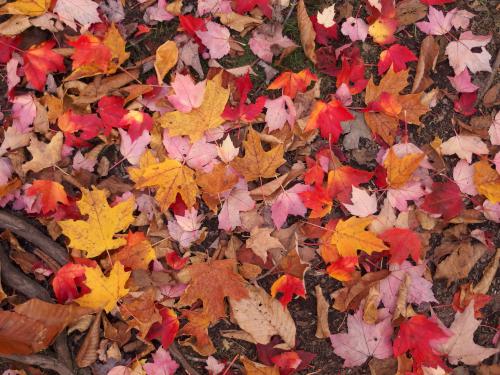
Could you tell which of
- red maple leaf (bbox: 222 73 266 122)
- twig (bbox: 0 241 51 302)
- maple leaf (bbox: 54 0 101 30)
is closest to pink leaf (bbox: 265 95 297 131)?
red maple leaf (bbox: 222 73 266 122)

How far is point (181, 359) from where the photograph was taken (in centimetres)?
235

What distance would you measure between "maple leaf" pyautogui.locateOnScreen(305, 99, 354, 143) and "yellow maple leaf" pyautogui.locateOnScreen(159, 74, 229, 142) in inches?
16.4

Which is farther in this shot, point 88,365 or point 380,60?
point 380,60

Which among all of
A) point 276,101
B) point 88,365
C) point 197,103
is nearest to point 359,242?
point 276,101

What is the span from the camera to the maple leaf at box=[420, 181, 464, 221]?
240 centimetres

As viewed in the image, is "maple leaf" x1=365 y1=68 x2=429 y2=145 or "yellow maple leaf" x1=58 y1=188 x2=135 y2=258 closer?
"yellow maple leaf" x1=58 y1=188 x2=135 y2=258

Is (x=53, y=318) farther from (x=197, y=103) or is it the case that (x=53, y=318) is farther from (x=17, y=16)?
(x=17, y=16)

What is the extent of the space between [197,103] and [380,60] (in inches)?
35.4

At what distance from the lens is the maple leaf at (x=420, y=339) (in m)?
2.34

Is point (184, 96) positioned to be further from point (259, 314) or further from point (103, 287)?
point (259, 314)

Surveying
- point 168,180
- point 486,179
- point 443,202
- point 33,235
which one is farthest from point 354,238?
point 33,235

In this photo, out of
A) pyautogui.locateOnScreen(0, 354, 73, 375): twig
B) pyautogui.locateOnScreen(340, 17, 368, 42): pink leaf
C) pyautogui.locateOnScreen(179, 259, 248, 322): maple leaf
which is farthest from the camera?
pyautogui.locateOnScreen(340, 17, 368, 42): pink leaf

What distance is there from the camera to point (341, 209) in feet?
7.89

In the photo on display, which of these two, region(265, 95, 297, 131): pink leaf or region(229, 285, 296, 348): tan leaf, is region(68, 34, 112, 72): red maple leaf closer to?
region(265, 95, 297, 131): pink leaf
